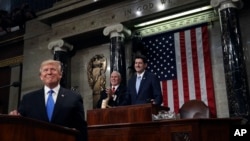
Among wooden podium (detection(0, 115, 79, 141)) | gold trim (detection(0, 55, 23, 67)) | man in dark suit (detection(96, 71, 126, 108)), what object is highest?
gold trim (detection(0, 55, 23, 67))

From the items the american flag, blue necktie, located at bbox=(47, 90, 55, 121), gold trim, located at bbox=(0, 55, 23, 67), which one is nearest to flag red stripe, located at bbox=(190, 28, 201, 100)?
the american flag

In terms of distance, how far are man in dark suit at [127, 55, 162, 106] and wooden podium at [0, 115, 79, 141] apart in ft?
9.55

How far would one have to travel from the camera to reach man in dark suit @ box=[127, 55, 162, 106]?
4707 mm

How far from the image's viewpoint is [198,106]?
576 centimetres

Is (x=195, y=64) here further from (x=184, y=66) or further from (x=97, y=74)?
(x=97, y=74)

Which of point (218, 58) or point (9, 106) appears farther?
point (9, 106)

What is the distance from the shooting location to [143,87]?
477 cm

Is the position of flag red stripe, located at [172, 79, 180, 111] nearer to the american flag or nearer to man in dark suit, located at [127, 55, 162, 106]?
the american flag

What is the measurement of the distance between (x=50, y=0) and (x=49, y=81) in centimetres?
775

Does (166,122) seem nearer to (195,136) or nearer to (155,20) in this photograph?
(195,136)

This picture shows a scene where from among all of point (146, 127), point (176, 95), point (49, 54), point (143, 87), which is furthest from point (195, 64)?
point (49, 54)

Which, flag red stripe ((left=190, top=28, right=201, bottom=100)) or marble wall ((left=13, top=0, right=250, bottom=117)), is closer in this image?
flag red stripe ((left=190, top=28, right=201, bottom=100))

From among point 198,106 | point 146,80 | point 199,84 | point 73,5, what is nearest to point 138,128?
point 146,80

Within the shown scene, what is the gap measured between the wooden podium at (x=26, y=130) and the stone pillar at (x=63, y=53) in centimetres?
657
